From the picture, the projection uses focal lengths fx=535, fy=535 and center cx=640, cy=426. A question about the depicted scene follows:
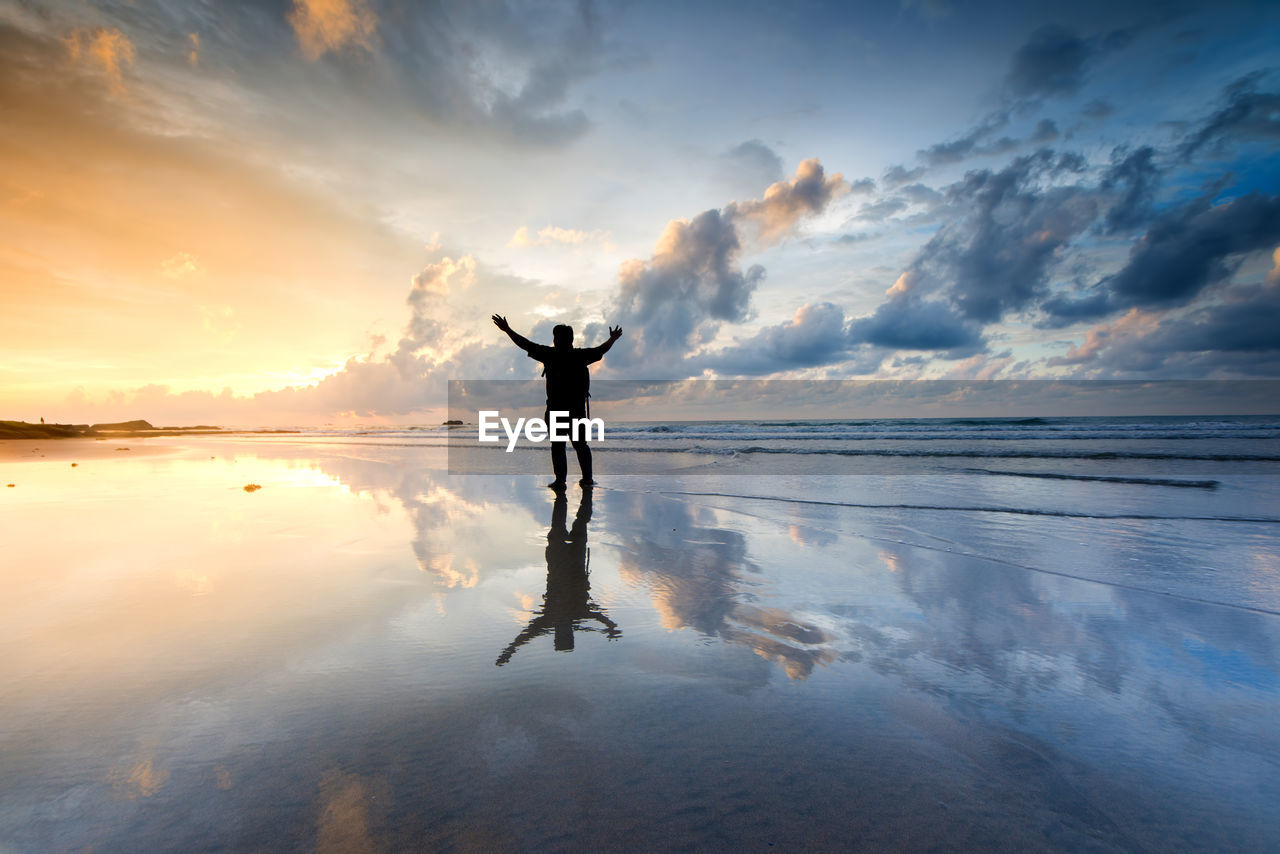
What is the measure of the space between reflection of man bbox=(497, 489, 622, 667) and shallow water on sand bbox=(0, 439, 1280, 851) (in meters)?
0.02

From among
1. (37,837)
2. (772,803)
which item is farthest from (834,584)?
(37,837)

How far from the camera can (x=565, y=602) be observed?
11.2 feet

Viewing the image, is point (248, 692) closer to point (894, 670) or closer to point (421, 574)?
point (421, 574)

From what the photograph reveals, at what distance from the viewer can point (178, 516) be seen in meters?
6.17

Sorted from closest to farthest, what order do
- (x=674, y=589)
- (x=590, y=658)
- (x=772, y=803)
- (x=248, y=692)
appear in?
(x=772, y=803), (x=248, y=692), (x=590, y=658), (x=674, y=589)

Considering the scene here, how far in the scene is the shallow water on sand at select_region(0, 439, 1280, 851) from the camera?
149cm

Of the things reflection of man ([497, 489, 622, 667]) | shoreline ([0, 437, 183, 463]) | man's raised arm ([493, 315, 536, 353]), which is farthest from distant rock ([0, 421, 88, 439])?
reflection of man ([497, 489, 622, 667])

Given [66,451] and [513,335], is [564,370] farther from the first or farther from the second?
[66,451]

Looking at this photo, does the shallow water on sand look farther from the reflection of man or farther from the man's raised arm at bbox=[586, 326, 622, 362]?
the man's raised arm at bbox=[586, 326, 622, 362]

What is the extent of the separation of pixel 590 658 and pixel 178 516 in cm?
624

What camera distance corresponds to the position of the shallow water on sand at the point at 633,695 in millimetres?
1485

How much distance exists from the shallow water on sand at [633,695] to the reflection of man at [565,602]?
0.08 ft

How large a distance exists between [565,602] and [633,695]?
1298mm

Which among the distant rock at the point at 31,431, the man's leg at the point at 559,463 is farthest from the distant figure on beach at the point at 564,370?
the distant rock at the point at 31,431
